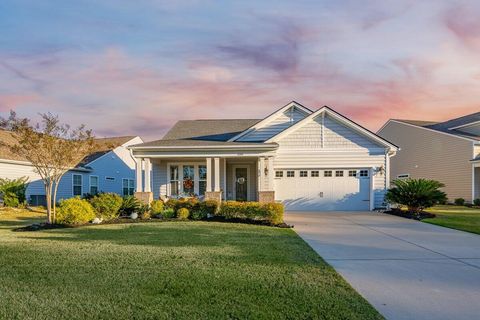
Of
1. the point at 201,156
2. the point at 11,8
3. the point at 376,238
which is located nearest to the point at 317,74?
the point at 201,156

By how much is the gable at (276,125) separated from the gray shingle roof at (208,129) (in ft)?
4.12

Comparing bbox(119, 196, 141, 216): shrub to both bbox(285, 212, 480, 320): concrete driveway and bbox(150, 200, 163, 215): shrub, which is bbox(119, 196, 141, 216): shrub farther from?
bbox(285, 212, 480, 320): concrete driveway

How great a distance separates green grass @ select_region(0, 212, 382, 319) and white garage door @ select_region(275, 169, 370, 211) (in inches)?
354

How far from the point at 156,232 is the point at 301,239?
4.04 m

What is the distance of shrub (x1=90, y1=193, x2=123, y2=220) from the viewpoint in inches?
501

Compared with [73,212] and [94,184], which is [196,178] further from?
[94,184]

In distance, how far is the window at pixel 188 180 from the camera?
18.5m

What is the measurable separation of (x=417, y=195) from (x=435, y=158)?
12.3m

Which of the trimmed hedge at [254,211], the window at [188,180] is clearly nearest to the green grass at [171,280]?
the trimmed hedge at [254,211]

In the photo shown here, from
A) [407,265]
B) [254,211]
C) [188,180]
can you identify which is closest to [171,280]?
[407,265]

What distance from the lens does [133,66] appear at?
1452 cm

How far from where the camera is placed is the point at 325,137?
17578 millimetres

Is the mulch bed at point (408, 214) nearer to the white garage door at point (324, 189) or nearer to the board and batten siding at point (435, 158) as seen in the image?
the white garage door at point (324, 189)

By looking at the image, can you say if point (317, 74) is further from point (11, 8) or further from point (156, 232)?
point (11, 8)
